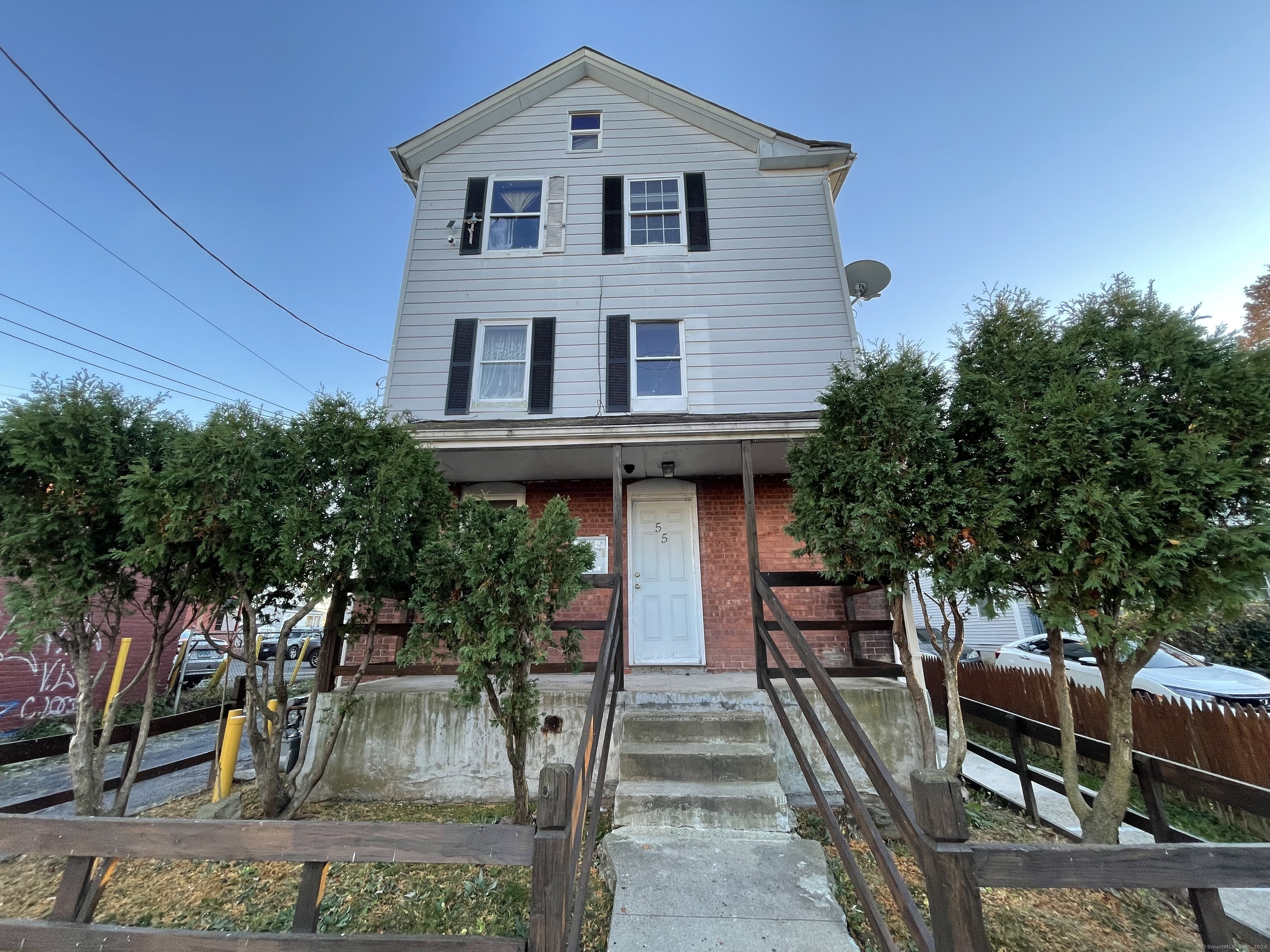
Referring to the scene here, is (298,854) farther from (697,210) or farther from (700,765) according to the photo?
(697,210)

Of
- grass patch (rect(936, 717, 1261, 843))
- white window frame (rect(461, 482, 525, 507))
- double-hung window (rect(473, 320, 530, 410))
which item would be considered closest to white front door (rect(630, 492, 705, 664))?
white window frame (rect(461, 482, 525, 507))

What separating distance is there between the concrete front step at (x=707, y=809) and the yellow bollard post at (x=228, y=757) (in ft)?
11.7

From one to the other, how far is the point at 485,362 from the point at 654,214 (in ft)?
12.2

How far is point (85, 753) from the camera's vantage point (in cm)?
344

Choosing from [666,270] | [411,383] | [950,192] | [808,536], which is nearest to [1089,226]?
[950,192]

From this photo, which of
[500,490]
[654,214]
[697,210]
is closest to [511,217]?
[654,214]

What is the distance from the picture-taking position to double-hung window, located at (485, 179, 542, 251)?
770cm

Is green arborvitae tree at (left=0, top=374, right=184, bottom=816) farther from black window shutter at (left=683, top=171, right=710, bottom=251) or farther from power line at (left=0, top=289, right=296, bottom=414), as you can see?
black window shutter at (left=683, top=171, right=710, bottom=251)

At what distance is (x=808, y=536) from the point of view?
4.06 m

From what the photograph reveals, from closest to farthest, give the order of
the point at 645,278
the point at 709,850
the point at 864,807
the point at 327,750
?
1. the point at 864,807
2. the point at 709,850
3. the point at 327,750
4. the point at 645,278

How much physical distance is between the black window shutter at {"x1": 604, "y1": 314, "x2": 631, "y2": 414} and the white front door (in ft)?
4.38

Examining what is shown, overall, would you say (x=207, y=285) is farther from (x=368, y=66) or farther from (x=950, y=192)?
(x=950, y=192)

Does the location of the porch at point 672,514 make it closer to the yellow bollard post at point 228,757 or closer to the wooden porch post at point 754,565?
the wooden porch post at point 754,565

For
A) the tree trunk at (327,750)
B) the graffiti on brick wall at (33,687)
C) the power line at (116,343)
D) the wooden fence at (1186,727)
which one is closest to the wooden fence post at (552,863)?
the tree trunk at (327,750)
